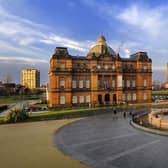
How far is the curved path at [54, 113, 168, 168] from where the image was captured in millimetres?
13461

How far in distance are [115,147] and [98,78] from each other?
3434cm

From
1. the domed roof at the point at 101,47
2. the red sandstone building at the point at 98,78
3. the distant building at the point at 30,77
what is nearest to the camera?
the red sandstone building at the point at 98,78

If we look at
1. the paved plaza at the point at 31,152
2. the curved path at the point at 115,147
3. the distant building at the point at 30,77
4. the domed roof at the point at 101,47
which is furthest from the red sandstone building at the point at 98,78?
the distant building at the point at 30,77

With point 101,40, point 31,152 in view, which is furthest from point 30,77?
point 31,152

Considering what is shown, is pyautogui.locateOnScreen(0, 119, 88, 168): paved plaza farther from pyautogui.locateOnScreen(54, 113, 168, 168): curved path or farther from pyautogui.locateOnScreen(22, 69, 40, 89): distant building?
pyautogui.locateOnScreen(22, 69, 40, 89): distant building

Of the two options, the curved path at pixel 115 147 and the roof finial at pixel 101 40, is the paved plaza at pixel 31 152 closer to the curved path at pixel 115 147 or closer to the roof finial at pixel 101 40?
the curved path at pixel 115 147

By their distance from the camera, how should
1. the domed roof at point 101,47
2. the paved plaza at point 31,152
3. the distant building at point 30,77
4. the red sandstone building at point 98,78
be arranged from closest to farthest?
the paved plaza at point 31,152 → the red sandstone building at point 98,78 → the domed roof at point 101,47 → the distant building at point 30,77

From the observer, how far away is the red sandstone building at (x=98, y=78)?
155ft

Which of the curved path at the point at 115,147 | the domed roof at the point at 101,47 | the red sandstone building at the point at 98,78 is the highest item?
the domed roof at the point at 101,47

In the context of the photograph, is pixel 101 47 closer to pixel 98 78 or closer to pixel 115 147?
pixel 98 78

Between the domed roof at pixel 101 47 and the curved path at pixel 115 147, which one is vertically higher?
the domed roof at pixel 101 47

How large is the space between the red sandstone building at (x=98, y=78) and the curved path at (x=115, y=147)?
24552mm

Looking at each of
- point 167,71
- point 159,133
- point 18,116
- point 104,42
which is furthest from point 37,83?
point 159,133

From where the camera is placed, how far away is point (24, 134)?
22.8m
